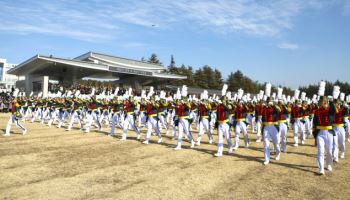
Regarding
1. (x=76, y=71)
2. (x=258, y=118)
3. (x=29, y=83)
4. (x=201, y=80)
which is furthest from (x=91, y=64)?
(x=201, y=80)

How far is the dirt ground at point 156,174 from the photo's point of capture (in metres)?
7.41

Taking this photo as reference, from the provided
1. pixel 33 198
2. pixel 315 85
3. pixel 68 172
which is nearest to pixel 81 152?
pixel 68 172

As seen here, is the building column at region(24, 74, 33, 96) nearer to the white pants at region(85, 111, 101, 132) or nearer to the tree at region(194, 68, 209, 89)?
the white pants at region(85, 111, 101, 132)

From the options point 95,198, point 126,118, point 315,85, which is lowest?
point 95,198

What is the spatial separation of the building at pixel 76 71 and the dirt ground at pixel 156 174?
34.0 meters

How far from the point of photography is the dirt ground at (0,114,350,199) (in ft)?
24.3

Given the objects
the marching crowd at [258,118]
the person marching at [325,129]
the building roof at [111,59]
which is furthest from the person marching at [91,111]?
the building roof at [111,59]

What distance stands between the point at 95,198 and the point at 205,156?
19.8ft

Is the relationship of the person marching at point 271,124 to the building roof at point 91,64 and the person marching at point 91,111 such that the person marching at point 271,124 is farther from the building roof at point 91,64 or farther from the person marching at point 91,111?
the building roof at point 91,64

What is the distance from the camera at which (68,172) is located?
9.12m

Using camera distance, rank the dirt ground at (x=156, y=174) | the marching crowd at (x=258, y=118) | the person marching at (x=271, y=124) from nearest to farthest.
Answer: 1. the dirt ground at (x=156, y=174)
2. the marching crowd at (x=258, y=118)
3. the person marching at (x=271, y=124)

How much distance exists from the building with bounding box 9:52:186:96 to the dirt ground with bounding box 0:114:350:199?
33957 millimetres

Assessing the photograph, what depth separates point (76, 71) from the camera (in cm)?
5222

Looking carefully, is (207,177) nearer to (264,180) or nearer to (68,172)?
(264,180)
